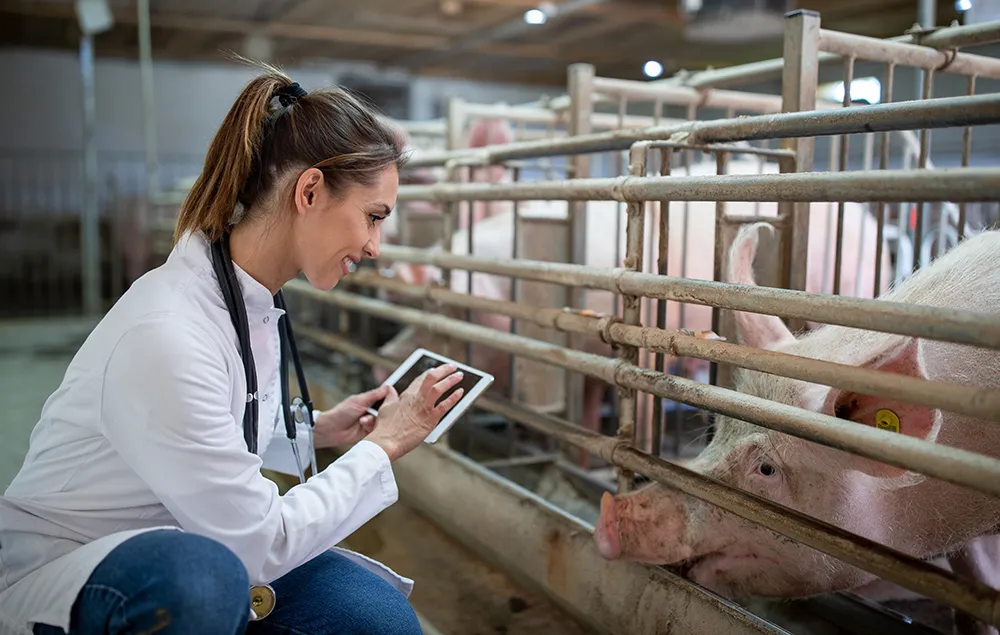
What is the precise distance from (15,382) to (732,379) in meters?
5.02

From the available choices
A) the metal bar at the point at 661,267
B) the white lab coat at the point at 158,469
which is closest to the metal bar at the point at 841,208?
the metal bar at the point at 661,267

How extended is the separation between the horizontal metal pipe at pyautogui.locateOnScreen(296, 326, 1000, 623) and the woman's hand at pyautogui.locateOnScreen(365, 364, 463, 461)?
577 millimetres

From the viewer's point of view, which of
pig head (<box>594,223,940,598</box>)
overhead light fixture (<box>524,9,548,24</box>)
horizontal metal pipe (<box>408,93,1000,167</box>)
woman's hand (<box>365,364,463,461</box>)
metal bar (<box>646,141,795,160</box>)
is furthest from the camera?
overhead light fixture (<box>524,9,548,24</box>)

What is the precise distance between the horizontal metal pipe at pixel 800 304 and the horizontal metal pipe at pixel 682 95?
1.53 meters

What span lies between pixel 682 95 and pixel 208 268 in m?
2.75

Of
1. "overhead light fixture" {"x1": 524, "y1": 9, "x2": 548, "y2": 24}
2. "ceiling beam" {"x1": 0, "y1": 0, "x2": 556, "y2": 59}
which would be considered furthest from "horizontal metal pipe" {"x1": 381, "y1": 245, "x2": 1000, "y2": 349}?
"ceiling beam" {"x1": 0, "y1": 0, "x2": 556, "y2": 59}

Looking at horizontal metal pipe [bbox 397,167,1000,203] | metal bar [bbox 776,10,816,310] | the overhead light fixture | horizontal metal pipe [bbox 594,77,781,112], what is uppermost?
the overhead light fixture

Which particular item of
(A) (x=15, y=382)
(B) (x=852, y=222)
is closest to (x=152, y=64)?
(A) (x=15, y=382)

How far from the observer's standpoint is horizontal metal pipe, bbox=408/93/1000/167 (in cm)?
147

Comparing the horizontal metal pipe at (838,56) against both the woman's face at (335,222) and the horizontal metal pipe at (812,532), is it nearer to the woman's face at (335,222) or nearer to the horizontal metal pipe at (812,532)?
the horizontal metal pipe at (812,532)

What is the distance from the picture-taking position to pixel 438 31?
10422 millimetres

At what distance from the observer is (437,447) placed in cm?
317

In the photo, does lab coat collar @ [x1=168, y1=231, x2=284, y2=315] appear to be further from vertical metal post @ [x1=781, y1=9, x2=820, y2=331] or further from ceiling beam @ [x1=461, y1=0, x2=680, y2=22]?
ceiling beam @ [x1=461, y1=0, x2=680, y2=22]

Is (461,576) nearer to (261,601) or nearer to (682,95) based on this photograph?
(261,601)
